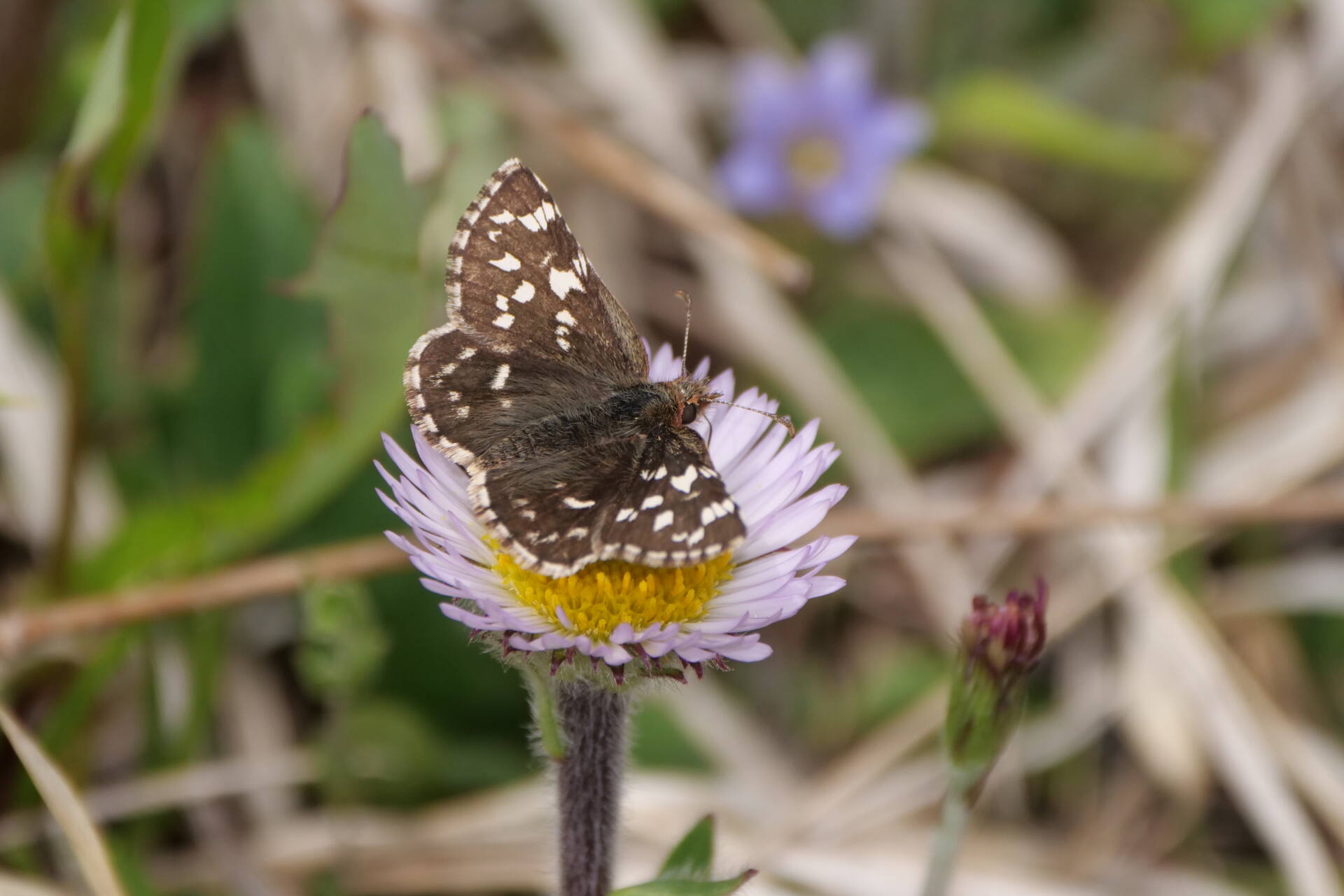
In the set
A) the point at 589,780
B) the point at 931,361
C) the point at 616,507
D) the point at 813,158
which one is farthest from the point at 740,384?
the point at 589,780

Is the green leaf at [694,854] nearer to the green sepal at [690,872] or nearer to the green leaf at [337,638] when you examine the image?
the green sepal at [690,872]

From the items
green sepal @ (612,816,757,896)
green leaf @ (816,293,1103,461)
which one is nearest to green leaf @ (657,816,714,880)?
green sepal @ (612,816,757,896)

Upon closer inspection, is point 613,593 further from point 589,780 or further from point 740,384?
point 740,384

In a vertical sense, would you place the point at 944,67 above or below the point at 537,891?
above

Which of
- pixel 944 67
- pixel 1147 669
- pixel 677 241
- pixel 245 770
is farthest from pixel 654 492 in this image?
pixel 944 67

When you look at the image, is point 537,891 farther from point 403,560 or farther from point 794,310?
point 794,310
